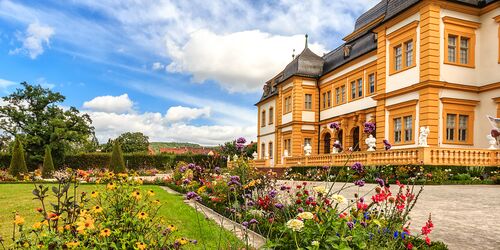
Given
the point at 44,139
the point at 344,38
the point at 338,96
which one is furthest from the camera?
the point at 44,139

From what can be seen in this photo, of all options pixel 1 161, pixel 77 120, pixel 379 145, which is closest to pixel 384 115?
pixel 379 145

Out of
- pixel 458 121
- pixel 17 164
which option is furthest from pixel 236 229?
pixel 17 164

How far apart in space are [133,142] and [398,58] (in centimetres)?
5431

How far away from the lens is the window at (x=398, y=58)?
18625 millimetres

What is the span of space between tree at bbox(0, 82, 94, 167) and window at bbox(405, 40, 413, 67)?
1109 inches

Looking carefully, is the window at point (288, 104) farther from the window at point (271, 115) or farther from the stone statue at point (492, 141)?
the stone statue at point (492, 141)

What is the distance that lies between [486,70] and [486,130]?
2612 millimetres

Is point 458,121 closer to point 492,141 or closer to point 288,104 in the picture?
point 492,141

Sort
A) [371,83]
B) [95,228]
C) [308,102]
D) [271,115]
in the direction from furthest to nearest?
1. [271,115]
2. [308,102]
3. [371,83]
4. [95,228]

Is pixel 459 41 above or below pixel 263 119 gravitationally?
above

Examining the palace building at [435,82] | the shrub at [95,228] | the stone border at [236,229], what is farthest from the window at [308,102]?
the shrub at [95,228]

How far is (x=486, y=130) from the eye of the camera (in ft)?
54.6

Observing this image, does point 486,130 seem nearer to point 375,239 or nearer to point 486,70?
point 486,70

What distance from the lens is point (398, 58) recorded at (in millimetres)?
18906
